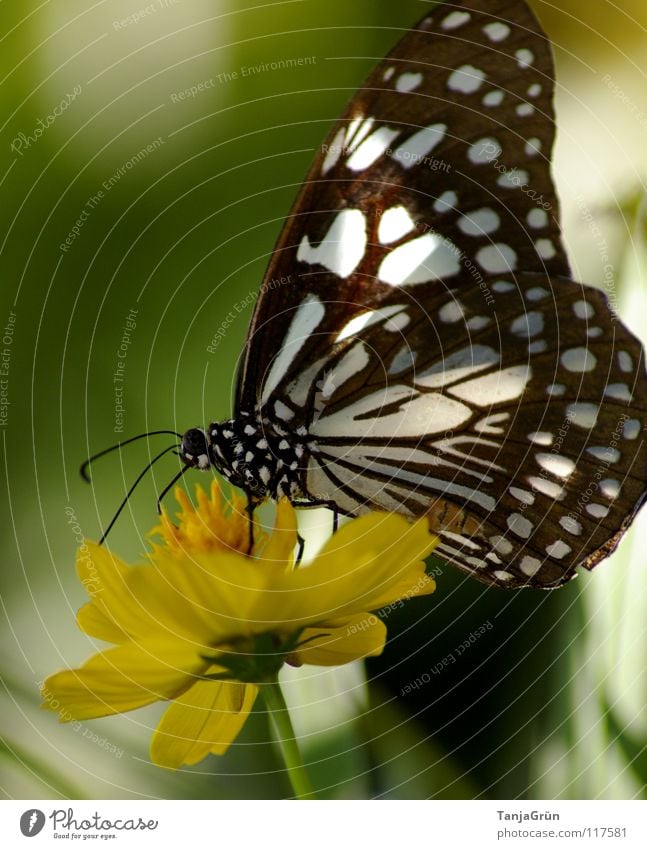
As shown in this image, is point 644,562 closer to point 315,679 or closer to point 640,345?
point 640,345

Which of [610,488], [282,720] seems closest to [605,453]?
[610,488]

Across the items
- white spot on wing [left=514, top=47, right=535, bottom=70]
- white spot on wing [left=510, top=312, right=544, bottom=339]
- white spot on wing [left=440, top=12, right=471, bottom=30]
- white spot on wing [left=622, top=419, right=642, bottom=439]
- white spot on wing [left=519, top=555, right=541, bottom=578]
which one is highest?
white spot on wing [left=440, top=12, right=471, bottom=30]

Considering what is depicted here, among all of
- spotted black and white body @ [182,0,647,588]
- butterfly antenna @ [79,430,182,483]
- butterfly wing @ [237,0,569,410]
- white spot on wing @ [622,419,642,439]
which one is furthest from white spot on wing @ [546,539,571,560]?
butterfly antenna @ [79,430,182,483]

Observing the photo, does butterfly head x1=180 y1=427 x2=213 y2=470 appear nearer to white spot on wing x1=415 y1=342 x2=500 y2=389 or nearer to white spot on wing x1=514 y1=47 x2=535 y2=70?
white spot on wing x1=415 y1=342 x2=500 y2=389

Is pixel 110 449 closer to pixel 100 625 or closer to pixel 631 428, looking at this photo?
pixel 100 625

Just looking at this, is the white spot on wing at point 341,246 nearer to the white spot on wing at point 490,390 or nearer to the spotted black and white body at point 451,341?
the spotted black and white body at point 451,341

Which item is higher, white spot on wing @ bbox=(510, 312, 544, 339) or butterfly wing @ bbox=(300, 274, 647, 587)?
white spot on wing @ bbox=(510, 312, 544, 339)
